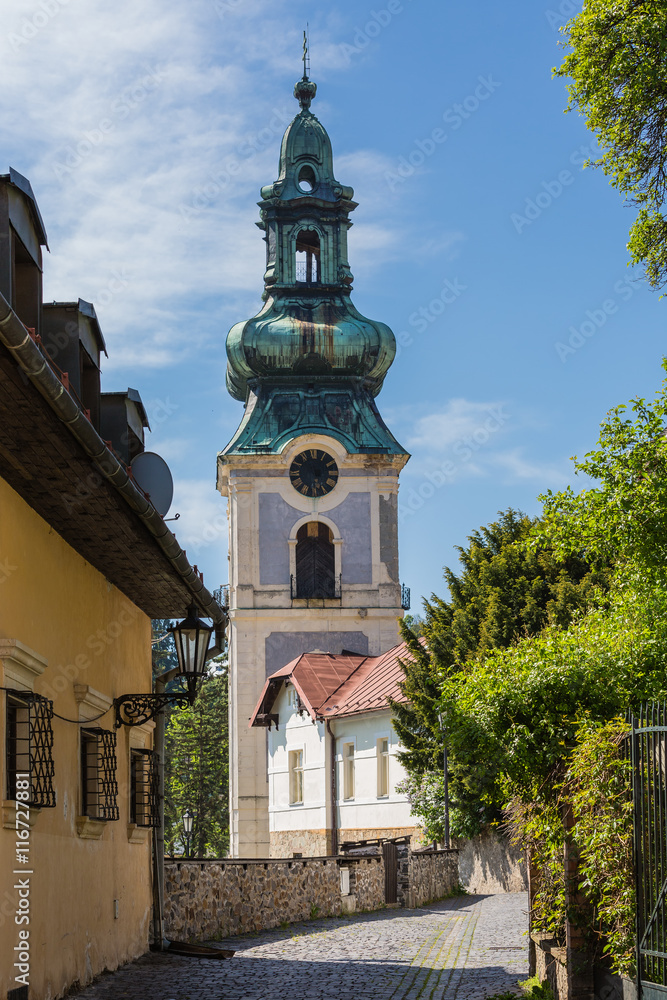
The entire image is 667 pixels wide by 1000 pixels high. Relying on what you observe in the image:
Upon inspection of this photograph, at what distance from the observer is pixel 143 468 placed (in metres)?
15.4

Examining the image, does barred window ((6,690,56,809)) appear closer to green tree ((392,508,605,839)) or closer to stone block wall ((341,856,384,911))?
stone block wall ((341,856,384,911))

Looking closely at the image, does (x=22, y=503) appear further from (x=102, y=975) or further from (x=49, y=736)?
(x=102, y=975)

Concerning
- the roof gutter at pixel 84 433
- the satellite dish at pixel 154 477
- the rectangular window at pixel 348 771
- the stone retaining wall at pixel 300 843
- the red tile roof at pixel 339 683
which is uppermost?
the satellite dish at pixel 154 477

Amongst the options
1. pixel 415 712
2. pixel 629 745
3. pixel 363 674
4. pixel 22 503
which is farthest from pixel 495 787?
pixel 363 674

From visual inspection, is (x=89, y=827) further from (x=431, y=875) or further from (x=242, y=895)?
(x=431, y=875)

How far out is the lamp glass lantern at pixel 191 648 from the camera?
1468 cm

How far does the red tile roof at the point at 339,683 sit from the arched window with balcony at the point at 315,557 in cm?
711

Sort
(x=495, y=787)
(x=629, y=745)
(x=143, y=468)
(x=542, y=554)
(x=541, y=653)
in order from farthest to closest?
(x=542, y=554), (x=143, y=468), (x=495, y=787), (x=541, y=653), (x=629, y=745)

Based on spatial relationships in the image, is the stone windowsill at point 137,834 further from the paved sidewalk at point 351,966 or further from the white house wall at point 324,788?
the white house wall at point 324,788

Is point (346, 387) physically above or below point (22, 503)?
above

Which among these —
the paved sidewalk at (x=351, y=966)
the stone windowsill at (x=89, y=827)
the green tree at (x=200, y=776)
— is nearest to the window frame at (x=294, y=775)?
the green tree at (x=200, y=776)

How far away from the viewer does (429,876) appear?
28.1 meters

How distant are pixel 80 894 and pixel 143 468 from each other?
462 cm

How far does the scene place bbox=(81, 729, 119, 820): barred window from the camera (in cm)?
1423
